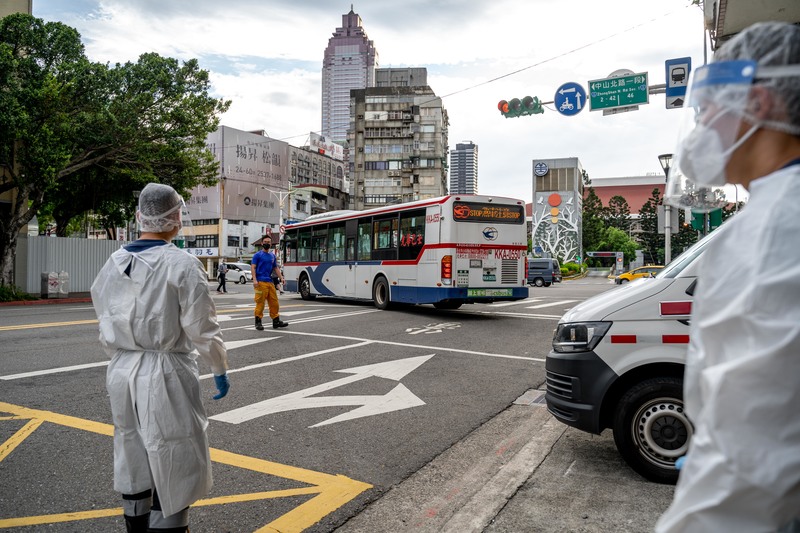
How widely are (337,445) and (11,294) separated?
848 inches

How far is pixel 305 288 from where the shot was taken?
71.0 feet

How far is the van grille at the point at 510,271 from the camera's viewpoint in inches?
604

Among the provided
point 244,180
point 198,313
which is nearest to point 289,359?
point 198,313

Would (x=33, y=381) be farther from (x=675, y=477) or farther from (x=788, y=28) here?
(x=788, y=28)

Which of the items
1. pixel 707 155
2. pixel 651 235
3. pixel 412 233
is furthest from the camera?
pixel 651 235

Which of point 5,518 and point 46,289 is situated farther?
point 46,289

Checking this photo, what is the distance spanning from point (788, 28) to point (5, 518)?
14.2 ft

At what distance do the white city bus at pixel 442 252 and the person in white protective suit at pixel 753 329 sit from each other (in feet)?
43.0

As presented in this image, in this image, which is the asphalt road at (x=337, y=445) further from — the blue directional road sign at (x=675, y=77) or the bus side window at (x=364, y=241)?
the blue directional road sign at (x=675, y=77)

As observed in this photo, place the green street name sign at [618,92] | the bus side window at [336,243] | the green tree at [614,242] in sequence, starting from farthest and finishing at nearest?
1. the green tree at [614,242]
2. the bus side window at [336,243]
3. the green street name sign at [618,92]

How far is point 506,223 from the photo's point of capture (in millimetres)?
15414

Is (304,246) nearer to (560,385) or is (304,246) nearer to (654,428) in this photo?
(560,385)

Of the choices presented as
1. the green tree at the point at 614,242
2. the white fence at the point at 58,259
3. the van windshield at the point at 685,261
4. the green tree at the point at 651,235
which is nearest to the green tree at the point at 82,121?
the white fence at the point at 58,259

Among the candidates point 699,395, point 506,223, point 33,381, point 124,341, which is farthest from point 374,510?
point 506,223
